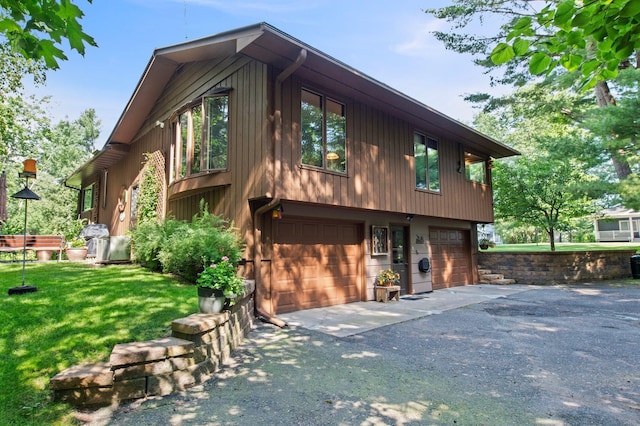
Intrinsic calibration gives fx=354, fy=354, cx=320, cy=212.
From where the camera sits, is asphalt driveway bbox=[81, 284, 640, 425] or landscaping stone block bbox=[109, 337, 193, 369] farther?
landscaping stone block bbox=[109, 337, 193, 369]

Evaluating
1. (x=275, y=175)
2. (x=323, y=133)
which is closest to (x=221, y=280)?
(x=275, y=175)

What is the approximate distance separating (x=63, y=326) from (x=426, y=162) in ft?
28.9

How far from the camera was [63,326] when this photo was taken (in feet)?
12.5

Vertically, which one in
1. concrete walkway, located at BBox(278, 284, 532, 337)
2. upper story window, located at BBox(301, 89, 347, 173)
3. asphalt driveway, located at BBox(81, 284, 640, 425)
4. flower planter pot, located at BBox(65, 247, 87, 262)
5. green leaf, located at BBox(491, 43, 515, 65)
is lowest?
asphalt driveway, located at BBox(81, 284, 640, 425)

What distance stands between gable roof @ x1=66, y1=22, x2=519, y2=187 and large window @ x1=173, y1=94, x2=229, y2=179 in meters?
1.13

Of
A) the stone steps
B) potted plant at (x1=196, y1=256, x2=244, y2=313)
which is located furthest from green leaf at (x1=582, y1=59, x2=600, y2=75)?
the stone steps

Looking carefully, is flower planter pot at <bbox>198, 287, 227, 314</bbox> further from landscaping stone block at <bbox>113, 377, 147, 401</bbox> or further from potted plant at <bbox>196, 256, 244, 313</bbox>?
landscaping stone block at <bbox>113, 377, 147, 401</bbox>

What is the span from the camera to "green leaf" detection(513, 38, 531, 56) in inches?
96.5

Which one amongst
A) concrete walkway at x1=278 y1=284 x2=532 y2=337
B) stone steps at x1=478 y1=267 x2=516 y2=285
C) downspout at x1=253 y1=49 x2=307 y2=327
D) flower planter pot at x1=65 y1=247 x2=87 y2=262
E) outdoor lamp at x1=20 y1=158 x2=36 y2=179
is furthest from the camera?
stone steps at x1=478 y1=267 x2=516 y2=285

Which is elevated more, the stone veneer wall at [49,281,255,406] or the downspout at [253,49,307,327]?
the downspout at [253,49,307,327]

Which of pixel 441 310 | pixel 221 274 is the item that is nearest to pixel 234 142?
pixel 221 274

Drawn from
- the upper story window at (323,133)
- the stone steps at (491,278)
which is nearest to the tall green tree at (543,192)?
the stone steps at (491,278)

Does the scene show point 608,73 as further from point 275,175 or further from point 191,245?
point 191,245

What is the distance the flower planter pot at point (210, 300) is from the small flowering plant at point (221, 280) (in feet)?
0.17
